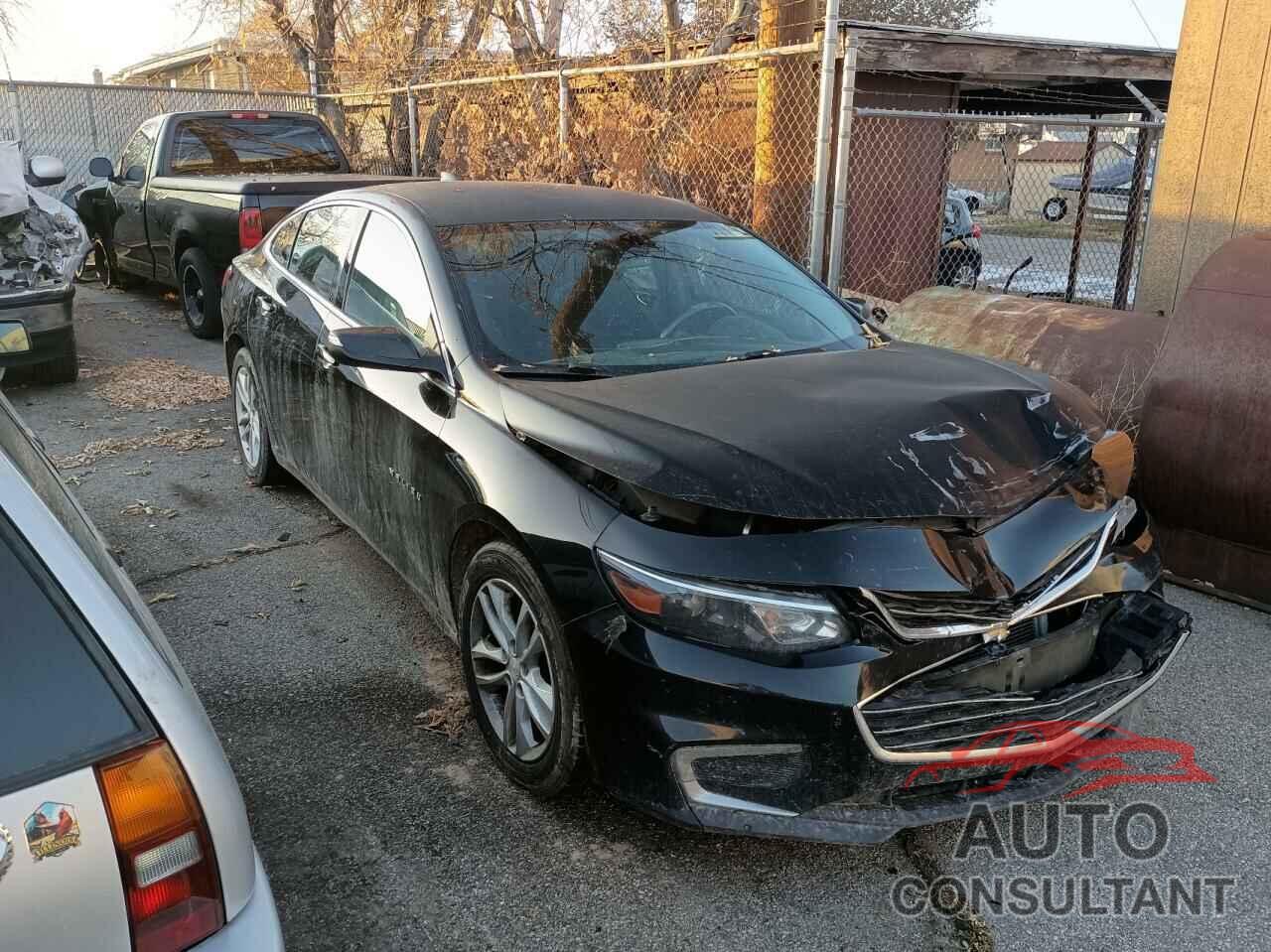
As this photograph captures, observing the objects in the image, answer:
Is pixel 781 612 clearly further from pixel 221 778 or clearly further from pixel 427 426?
pixel 427 426

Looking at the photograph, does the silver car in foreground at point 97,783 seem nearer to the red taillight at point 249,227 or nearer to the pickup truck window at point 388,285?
the pickup truck window at point 388,285

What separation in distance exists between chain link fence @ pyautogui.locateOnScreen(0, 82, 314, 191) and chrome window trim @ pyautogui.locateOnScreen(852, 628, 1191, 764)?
49.1 feet

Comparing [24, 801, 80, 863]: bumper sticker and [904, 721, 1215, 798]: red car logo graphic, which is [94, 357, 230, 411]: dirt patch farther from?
[24, 801, 80, 863]: bumper sticker

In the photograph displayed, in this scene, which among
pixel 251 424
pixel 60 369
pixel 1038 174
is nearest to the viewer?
pixel 251 424

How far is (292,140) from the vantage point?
9930 mm

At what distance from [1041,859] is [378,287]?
9.54 ft

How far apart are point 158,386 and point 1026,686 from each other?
7046 mm

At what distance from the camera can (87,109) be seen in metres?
15.8

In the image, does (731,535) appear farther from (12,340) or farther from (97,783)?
(12,340)

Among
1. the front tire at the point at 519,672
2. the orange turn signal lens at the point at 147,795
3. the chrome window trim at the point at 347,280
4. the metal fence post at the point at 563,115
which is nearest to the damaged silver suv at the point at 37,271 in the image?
the chrome window trim at the point at 347,280

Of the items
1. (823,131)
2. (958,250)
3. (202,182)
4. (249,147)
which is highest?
(823,131)

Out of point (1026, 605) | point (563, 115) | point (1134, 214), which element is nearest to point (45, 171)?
point (563, 115)

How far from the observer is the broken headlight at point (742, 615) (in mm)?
2369

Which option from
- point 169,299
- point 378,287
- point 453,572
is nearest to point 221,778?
point 453,572
